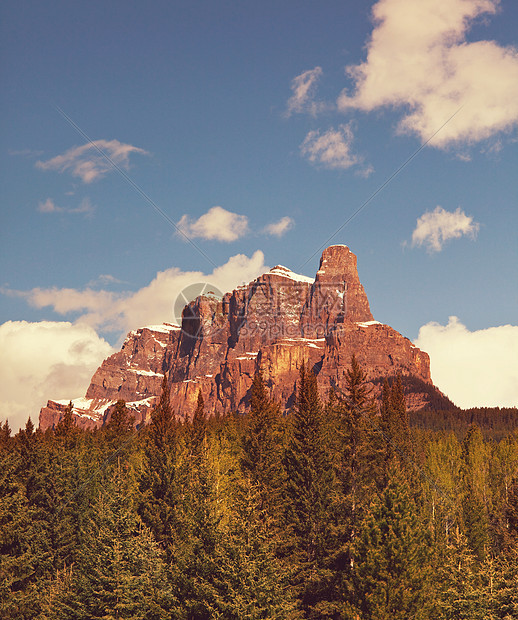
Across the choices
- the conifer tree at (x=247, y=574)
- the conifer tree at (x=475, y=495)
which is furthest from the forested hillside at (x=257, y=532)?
the conifer tree at (x=475, y=495)

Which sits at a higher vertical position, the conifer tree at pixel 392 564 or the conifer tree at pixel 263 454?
the conifer tree at pixel 263 454

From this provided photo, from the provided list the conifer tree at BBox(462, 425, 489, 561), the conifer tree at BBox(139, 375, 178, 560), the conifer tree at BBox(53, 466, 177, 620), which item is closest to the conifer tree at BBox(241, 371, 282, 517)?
the conifer tree at BBox(139, 375, 178, 560)

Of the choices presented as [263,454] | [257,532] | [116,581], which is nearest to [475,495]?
[263,454]

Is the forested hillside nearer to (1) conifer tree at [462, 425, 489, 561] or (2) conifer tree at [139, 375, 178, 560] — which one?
(2) conifer tree at [139, 375, 178, 560]

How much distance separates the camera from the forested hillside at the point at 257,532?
31.8 metres

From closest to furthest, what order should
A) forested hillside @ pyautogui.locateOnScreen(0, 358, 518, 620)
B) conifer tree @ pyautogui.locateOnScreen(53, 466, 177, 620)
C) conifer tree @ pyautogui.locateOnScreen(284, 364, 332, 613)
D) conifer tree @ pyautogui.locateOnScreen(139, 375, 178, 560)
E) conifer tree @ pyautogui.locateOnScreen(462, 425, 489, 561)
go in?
1. forested hillside @ pyautogui.locateOnScreen(0, 358, 518, 620)
2. conifer tree @ pyautogui.locateOnScreen(53, 466, 177, 620)
3. conifer tree @ pyautogui.locateOnScreen(284, 364, 332, 613)
4. conifer tree @ pyautogui.locateOnScreen(139, 375, 178, 560)
5. conifer tree @ pyautogui.locateOnScreen(462, 425, 489, 561)

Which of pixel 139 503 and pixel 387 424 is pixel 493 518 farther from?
pixel 139 503

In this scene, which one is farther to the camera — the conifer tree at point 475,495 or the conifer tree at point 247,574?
the conifer tree at point 475,495

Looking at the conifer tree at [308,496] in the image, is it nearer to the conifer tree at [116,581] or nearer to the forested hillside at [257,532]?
the forested hillside at [257,532]

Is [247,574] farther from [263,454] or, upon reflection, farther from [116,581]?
[263,454]

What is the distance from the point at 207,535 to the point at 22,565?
2162cm

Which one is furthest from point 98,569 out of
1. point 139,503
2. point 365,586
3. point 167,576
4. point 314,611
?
point 139,503

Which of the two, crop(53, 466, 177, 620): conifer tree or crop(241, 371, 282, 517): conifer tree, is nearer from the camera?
crop(53, 466, 177, 620): conifer tree

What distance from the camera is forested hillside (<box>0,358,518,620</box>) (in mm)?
31781
